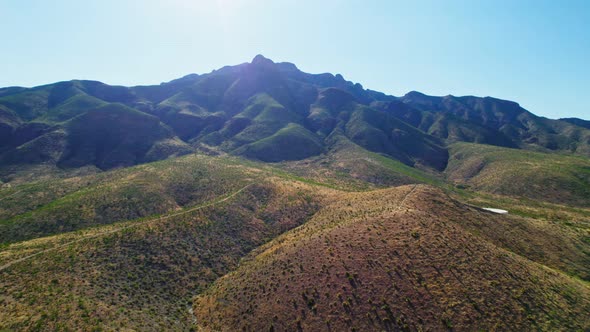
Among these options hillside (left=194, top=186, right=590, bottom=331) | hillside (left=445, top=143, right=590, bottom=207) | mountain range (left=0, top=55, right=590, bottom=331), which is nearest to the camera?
hillside (left=194, top=186, right=590, bottom=331)

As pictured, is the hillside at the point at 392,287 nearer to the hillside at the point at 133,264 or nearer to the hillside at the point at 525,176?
the hillside at the point at 133,264

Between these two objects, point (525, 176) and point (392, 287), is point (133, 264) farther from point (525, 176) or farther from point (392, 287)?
point (525, 176)

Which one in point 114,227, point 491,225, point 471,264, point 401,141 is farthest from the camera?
point 401,141

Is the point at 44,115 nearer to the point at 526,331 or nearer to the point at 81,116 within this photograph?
the point at 81,116

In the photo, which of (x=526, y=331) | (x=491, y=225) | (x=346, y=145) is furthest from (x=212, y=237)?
(x=346, y=145)

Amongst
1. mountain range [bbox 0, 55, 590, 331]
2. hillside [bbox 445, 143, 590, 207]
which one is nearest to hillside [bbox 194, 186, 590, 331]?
mountain range [bbox 0, 55, 590, 331]

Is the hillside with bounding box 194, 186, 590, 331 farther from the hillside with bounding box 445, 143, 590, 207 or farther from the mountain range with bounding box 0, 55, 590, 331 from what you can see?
the hillside with bounding box 445, 143, 590, 207

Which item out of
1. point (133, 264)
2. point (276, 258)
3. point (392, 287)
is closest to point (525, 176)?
point (392, 287)

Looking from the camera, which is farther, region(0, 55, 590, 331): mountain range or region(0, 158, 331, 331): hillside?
region(0, 55, 590, 331): mountain range
